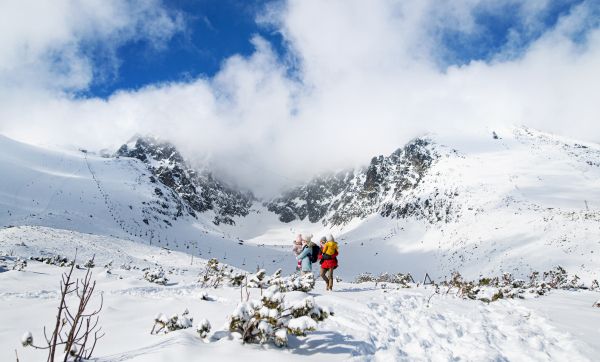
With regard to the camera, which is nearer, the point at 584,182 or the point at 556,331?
the point at 556,331

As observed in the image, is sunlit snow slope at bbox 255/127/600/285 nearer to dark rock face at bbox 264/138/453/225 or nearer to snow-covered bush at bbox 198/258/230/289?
dark rock face at bbox 264/138/453/225

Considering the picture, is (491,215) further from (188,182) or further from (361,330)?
(188,182)

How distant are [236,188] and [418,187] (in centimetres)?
14061

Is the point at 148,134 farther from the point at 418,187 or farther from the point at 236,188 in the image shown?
the point at 418,187

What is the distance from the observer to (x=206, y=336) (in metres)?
3.19

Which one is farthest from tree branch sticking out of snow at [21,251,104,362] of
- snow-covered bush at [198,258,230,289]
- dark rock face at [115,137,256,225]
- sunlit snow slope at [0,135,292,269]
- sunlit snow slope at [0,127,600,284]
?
dark rock face at [115,137,256,225]

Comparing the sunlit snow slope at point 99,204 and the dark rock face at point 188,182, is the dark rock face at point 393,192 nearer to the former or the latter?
the sunlit snow slope at point 99,204

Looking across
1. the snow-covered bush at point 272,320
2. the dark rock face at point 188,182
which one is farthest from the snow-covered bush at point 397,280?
the dark rock face at point 188,182

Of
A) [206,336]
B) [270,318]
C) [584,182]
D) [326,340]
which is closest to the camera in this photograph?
[270,318]

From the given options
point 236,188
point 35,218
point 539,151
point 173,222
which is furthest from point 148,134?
point 539,151

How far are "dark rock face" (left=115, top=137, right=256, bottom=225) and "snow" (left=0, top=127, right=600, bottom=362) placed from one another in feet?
144

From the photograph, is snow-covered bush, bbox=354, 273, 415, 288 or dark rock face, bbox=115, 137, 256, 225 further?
dark rock face, bbox=115, 137, 256, 225

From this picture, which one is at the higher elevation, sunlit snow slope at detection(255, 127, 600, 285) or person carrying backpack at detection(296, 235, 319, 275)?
sunlit snow slope at detection(255, 127, 600, 285)

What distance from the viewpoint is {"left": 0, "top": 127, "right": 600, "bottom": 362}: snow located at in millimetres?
3531
